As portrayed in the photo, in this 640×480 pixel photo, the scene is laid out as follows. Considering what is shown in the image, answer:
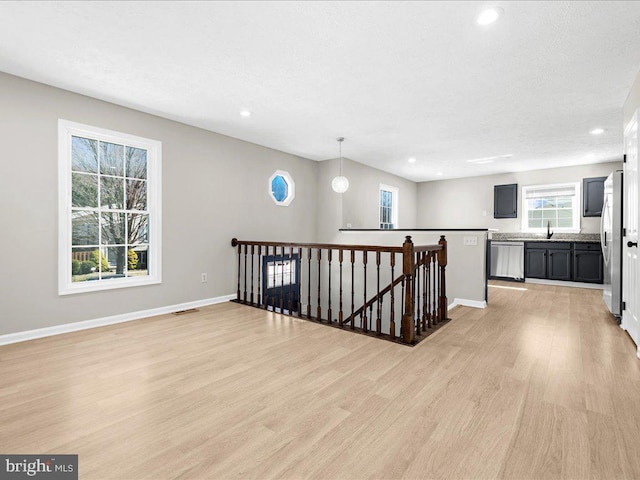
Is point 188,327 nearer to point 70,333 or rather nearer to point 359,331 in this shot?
point 70,333

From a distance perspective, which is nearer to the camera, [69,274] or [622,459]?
[622,459]

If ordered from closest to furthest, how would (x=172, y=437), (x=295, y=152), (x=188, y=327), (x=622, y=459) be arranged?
(x=622, y=459) < (x=172, y=437) < (x=188, y=327) < (x=295, y=152)

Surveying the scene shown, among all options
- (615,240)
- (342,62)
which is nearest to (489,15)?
(342,62)

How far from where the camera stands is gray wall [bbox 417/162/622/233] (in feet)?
21.5

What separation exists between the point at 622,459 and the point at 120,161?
15.6 feet

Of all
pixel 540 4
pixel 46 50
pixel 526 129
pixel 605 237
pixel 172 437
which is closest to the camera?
pixel 172 437

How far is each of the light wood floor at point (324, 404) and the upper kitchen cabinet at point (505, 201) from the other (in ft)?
15.0

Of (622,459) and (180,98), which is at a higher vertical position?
(180,98)

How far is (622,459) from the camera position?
4.78 ft

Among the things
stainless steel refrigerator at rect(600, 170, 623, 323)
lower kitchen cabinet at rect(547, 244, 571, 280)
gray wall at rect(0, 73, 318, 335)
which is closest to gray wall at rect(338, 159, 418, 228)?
gray wall at rect(0, 73, 318, 335)

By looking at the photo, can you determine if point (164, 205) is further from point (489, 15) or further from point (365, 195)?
point (365, 195)

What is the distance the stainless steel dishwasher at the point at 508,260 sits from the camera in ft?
21.7

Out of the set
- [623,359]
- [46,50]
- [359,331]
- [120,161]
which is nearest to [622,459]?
[623,359]

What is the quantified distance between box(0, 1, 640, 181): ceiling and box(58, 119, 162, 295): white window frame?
40cm
